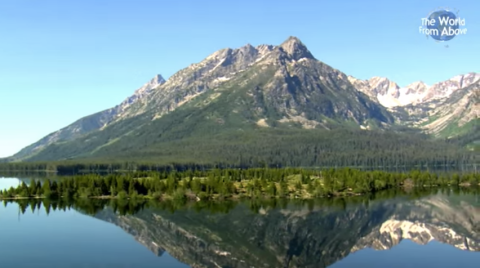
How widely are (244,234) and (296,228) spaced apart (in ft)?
47.4

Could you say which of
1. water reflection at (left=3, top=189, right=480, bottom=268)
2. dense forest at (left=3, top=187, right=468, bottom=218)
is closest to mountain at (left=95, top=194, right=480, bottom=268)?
water reflection at (left=3, top=189, right=480, bottom=268)

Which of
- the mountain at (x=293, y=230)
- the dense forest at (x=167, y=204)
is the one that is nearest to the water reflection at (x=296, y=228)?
the mountain at (x=293, y=230)

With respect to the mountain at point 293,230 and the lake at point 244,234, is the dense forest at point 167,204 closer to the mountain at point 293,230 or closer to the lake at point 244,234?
the lake at point 244,234

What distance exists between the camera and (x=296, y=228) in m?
131

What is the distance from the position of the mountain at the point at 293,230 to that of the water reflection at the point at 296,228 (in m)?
0.20

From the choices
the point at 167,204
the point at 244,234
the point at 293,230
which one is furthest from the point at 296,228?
the point at 167,204

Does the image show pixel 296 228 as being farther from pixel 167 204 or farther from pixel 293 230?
pixel 167 204

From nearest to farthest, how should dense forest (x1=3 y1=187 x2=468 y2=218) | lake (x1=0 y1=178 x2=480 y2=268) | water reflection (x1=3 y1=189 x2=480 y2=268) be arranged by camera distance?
lake (x1=0 y1=178 x2=480 y2=268) → water reflection (x1=3 y1=189 x2=480 y2=268) → dense forest (x1=3 y1=187 x2=468 y2=218)

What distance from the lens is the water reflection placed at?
336 ft

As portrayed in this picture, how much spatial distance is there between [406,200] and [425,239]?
7019cm

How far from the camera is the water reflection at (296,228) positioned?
102 m

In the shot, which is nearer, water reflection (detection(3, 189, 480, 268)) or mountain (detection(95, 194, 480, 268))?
water reflection (detection(3, 189, 480, 268))

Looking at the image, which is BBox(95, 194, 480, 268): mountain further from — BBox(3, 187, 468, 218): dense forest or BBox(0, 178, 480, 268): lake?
BBox(3, 187, 468, 218): dense forest

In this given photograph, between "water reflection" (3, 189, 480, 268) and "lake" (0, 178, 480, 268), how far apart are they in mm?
229
